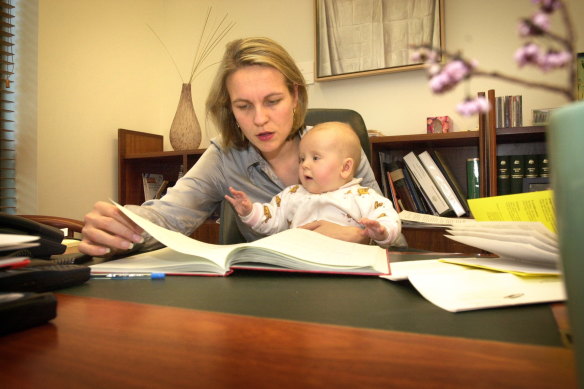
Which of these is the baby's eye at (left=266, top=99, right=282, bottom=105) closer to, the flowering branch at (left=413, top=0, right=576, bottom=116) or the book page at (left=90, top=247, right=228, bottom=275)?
the book page at (left=90, top=247, right=228, bottom=275)

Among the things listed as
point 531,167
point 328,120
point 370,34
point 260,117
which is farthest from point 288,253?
point 370,34

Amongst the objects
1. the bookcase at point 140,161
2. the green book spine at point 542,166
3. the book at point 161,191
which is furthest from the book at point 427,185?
the book at point 161,191

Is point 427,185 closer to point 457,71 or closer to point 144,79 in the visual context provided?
point 457,71

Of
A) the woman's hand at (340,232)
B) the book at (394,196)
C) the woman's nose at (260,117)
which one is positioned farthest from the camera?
the book at (394,196)

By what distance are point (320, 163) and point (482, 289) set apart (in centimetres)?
91

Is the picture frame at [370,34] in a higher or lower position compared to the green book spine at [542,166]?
higher

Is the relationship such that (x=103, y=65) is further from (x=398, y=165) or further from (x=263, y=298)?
(x=263, y=298)

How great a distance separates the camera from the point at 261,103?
50.8 inches

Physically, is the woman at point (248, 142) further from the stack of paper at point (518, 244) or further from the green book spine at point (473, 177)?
the green book spine at point (473, 177)

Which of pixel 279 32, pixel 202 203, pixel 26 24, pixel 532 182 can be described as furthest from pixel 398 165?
pixel 26 24

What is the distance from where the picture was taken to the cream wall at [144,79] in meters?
2.16

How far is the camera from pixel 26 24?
7.40 feet

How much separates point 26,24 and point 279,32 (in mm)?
1438

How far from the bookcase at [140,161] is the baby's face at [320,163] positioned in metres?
1.21
